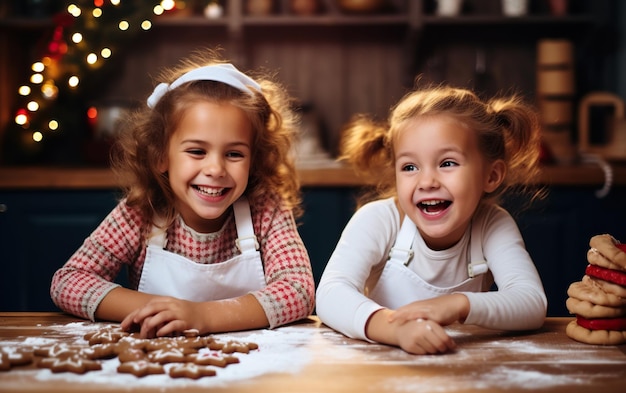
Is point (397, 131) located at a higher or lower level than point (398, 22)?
lower

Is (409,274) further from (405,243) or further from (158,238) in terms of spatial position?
(158,238)

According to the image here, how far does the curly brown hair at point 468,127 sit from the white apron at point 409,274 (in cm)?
14

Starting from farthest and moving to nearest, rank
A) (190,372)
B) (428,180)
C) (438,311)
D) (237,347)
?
(428,180), (438,311), (237,347), (190,372)

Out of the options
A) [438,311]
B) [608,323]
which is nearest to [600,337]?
[608,323]

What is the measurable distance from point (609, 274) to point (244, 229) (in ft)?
2.20

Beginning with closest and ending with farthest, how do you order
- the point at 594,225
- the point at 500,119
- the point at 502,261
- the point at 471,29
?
the point at 502,261 → the point at 500,119 → the point at 594,225 → the point at 471,29

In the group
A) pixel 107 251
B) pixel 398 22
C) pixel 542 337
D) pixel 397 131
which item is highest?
pixel 398 22

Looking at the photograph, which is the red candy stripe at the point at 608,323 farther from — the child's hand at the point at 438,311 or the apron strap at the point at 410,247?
the apron strap at the point at 410,247

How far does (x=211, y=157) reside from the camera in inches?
53.9

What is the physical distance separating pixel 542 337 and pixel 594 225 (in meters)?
1.67

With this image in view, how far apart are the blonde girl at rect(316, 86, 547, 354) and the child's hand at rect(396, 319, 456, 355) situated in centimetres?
8

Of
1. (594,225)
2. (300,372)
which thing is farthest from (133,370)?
(594,225)

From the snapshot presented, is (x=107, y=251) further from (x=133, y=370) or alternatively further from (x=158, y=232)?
(x=133, y=370)

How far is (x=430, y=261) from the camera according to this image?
1.43 metres
